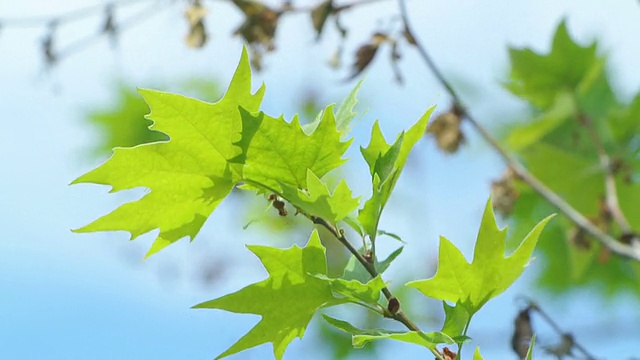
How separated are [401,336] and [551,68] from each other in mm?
1565

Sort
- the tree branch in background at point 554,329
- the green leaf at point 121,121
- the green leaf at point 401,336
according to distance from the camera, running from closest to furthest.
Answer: the green leaf at point 401,336 → the tree branch in background at point 554,329 → the green leaf at point 121,121

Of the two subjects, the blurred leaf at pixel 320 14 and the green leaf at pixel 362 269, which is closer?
the green leaf at pixel 362 269

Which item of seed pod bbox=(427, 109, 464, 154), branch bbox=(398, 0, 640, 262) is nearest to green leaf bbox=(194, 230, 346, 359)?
branch bbox=(398, 0, 640, 262)

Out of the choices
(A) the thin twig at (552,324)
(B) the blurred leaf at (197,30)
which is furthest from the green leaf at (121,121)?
(A) the thin twig at (552,324)

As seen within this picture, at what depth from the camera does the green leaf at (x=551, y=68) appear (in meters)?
2.13

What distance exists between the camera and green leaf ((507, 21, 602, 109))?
2135 mm

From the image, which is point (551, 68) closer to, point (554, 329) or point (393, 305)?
point (554, 329)

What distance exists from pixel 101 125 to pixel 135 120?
187 mm

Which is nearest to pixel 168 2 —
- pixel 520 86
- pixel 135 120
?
pixel 520 86

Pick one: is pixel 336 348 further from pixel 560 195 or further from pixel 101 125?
pixel 560 195

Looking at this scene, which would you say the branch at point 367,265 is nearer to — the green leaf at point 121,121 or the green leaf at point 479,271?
the green leaf at point 479,271

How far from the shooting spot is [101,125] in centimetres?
397

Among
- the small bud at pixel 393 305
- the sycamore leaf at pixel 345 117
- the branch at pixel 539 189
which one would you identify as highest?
the branch at pixel 539 189

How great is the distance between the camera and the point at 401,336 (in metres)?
0.76
